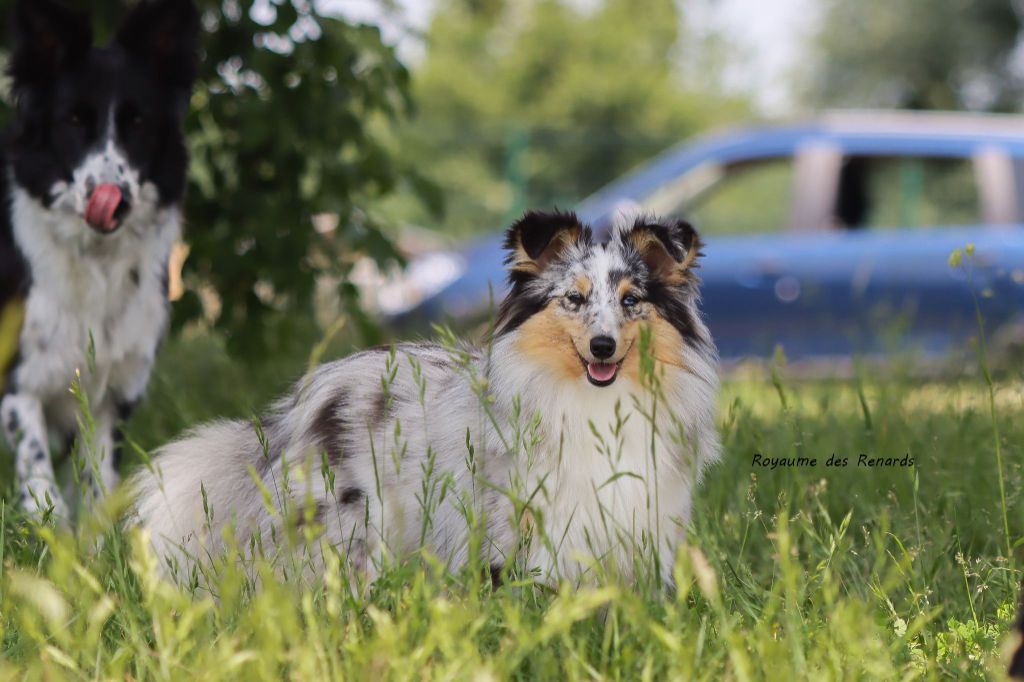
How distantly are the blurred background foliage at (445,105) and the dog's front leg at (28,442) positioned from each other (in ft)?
6.68

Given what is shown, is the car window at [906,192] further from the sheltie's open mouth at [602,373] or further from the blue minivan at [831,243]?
the sheltie's open mouth at [602,373]

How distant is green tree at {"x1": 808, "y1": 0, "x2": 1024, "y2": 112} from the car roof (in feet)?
62.1

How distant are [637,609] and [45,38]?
131 inches

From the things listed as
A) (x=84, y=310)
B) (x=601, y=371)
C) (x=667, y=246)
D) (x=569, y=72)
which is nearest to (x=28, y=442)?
(x=84, y=310)

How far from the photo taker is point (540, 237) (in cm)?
325

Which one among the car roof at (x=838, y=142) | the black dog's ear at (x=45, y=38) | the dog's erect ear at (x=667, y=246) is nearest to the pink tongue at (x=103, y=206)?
the black dog's ear at (x=45, y=38)

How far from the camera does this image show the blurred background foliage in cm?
596

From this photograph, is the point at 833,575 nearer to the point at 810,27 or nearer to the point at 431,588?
the point at 431,588

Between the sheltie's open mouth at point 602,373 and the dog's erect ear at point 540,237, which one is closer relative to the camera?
the sheltie's open mouth at point 602,373

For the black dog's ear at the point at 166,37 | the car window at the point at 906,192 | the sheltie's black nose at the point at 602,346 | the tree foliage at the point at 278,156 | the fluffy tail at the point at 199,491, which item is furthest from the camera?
the car window at the point at 906,192

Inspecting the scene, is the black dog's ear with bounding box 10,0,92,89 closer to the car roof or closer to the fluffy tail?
the fluffy tail

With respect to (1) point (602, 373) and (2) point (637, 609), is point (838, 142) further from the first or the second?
(2) point (637, 609)

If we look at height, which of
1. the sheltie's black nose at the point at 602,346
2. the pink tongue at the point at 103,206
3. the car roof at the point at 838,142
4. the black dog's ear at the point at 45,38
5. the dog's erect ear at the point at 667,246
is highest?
the black dog's ear at the point at 45,38

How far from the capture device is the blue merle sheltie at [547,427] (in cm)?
307
